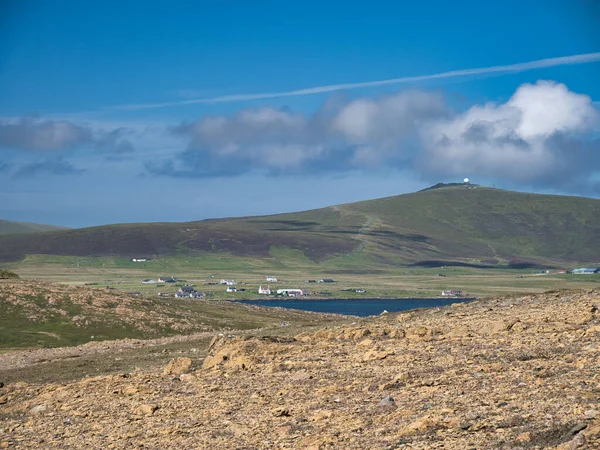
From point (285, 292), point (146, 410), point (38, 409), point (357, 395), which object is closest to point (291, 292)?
point (285, 292)

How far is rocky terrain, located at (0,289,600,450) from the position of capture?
13.8 meters

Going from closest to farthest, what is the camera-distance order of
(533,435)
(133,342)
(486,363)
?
(533,435), (486,363), (133,342)

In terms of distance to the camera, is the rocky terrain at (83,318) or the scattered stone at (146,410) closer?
the scattered stone at (146,410)

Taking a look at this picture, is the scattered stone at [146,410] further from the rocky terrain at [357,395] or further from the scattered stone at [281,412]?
the scattered stone at [281,412]

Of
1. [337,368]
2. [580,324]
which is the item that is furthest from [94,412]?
[580,324]

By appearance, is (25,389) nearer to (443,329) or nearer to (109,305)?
(443,329)

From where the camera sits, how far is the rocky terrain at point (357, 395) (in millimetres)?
13781

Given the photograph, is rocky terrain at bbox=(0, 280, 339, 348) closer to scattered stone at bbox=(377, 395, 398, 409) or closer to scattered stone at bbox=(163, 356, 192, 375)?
scattered stone at bbox=(163, 356, 192, 375)

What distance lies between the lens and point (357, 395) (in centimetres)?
1728

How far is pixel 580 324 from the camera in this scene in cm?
2236

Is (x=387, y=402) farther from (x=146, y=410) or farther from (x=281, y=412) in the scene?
(x=146, y=410)

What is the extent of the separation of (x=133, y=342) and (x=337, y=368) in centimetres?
2015

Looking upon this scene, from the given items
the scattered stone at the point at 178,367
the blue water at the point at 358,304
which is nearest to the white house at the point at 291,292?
the blue water at the point at 358,304

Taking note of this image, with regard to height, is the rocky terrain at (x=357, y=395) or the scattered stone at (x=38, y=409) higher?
the rocky terrain at (x=357, y=395)
